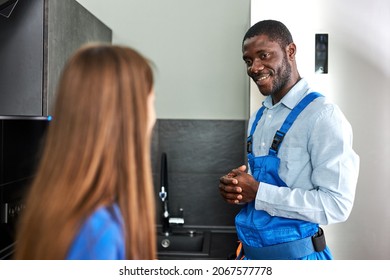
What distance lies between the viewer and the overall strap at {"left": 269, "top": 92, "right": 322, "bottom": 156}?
3.69ft

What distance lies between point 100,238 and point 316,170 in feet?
2.02

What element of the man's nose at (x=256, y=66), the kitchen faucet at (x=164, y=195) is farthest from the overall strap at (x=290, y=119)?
the kitchen faucet at (x=164, y=195)

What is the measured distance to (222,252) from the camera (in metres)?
1.83

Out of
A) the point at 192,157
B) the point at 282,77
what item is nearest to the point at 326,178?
the point at 282,77

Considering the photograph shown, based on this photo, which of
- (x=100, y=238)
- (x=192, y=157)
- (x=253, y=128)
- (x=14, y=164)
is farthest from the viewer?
(x=192, y=157)

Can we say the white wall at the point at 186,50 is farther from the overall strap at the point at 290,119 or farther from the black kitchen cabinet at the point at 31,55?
the overall strap at the point at 290,119

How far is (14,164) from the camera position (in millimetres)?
1883

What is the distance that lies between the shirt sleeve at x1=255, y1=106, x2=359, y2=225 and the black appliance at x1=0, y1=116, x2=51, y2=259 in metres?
0.94

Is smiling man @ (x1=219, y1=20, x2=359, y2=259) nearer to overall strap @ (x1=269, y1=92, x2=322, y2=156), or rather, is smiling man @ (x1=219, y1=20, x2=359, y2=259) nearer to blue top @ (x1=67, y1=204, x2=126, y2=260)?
overall strap @ (x1=269, y1=92, x2=322, y2=156)

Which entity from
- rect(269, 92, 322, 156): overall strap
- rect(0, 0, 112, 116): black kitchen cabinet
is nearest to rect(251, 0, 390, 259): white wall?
rect(269, 92, 322, 156): overall strap

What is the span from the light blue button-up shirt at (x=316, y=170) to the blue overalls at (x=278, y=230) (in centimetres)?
2

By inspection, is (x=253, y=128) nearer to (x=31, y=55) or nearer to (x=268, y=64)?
(x=268, y=64)

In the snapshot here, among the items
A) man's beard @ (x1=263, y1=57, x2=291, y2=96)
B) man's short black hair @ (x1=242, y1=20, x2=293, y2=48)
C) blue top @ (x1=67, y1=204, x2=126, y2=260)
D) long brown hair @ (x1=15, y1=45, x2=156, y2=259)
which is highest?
man's short black hair @ (x1=242, y1=20, x2=293, y2=48)
